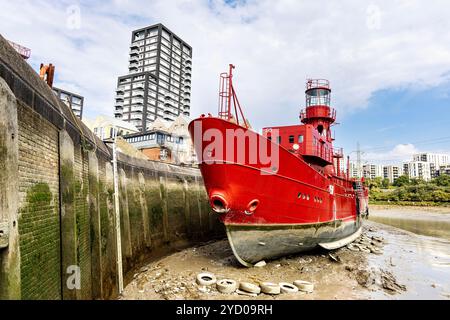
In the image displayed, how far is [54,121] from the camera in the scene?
20.1ft

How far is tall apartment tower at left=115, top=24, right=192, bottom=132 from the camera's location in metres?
73.3

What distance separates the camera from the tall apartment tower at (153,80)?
73312mm

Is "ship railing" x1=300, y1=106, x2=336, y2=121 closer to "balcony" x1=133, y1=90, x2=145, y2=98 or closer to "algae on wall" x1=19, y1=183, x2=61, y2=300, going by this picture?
"algae on wall" x1=19, y1=183, x2=61, y2=300

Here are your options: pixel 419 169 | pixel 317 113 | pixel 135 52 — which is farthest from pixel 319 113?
pixel 419 169

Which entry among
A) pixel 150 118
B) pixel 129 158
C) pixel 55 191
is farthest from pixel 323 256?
pixel 150 118

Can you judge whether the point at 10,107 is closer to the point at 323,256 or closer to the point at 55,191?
the point at 55,191

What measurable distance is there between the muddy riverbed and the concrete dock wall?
147cm

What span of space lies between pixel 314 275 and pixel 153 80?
72728 millimetres

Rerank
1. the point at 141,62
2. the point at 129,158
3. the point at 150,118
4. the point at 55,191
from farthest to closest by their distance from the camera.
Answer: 1. the point at 141,62
2. the point at 150,118
3. the point at 129,158
4. the point at 55,191

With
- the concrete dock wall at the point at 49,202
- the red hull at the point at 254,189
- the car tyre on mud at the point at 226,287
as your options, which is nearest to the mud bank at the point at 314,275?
the car tyre on mud at the point at 226,287

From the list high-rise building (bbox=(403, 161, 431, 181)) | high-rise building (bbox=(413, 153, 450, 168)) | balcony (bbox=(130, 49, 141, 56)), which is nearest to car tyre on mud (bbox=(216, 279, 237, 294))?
balcony (bbox=(130, 49, 141, 56))

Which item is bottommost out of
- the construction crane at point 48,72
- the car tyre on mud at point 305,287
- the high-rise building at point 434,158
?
the car tyre on mud at point 305,287

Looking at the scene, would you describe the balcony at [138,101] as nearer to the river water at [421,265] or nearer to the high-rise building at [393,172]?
the river water at [421,265]

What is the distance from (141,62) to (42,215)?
3215 inches
